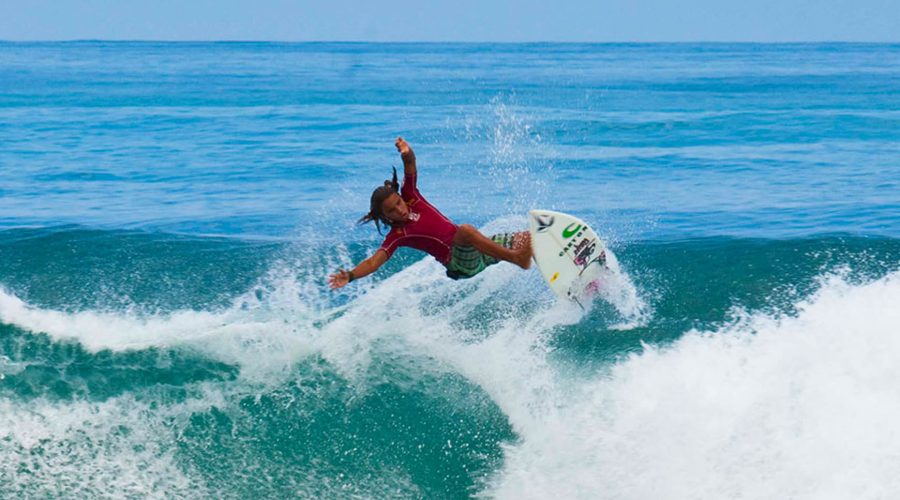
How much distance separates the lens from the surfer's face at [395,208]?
651 centimetres

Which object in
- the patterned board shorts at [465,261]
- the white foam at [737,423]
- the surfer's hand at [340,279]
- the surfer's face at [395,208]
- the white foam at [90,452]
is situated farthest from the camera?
the patterned board shorts at [465,261]

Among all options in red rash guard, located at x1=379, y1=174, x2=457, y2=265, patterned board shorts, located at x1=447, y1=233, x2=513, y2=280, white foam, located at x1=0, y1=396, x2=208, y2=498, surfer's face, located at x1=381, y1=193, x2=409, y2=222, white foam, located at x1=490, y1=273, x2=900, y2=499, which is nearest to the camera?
white foam, located at x1=490, y1=273, x2=900, y2=499

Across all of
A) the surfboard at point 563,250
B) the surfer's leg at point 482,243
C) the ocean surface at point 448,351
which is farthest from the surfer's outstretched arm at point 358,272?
the surfboard at point 563,250

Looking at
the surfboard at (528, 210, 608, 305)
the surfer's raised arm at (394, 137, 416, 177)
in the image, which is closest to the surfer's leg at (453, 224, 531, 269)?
the surfboard at (528, 210, 608, 305)

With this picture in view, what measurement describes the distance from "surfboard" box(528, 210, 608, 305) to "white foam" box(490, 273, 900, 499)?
2.38 ft

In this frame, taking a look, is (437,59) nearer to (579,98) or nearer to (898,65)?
(898,65)

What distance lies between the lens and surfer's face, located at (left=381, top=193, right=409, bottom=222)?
6.51 m

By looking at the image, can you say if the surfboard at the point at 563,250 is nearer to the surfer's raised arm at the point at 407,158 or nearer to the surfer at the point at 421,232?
the surfer at the point at 421,232

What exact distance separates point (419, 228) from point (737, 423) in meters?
2.25

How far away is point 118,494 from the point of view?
6.18 meters

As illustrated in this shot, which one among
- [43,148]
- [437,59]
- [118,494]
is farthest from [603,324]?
[437,59]

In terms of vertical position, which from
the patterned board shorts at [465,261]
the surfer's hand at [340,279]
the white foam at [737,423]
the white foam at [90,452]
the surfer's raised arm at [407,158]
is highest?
the surfer's raised arm at [407,158]

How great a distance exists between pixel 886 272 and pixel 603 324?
104 inches

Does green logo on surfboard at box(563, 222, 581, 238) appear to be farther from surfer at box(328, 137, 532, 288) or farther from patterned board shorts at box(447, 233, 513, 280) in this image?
patterned board shorts at box(447, 233, 513, 280)
